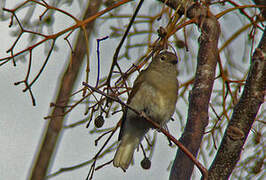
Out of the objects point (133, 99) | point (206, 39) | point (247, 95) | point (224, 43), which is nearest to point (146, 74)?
point (133, 99)

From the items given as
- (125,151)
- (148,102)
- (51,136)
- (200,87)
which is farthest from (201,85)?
(51,136)

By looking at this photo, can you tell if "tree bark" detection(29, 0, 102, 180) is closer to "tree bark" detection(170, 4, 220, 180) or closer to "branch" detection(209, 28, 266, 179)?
"tree bark" detection(170, 4, 220, 180)

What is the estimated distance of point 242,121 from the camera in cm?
181

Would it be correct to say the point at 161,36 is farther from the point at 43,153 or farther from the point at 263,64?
the point at 43,153

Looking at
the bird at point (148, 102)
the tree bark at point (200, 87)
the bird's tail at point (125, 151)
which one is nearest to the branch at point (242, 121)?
the tree bark at point (200, 87)

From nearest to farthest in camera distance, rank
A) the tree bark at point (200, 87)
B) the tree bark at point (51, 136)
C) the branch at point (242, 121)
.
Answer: the branch at point (242, 121) → the tree bark at point (200, 87) → the tree bark at point (51, 136)

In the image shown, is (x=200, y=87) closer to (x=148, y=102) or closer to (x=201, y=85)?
(x=201, y=85)

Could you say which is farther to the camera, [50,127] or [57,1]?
[50,127]

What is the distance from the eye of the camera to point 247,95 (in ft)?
6.02

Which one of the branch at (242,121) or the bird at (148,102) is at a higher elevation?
the bird at (148,102)

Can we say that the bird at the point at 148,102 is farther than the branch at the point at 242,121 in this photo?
Yes

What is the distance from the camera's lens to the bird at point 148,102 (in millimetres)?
3184

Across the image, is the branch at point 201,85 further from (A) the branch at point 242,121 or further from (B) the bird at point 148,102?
(B) the bird at point 148,102

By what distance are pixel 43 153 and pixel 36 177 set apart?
0.28 m
